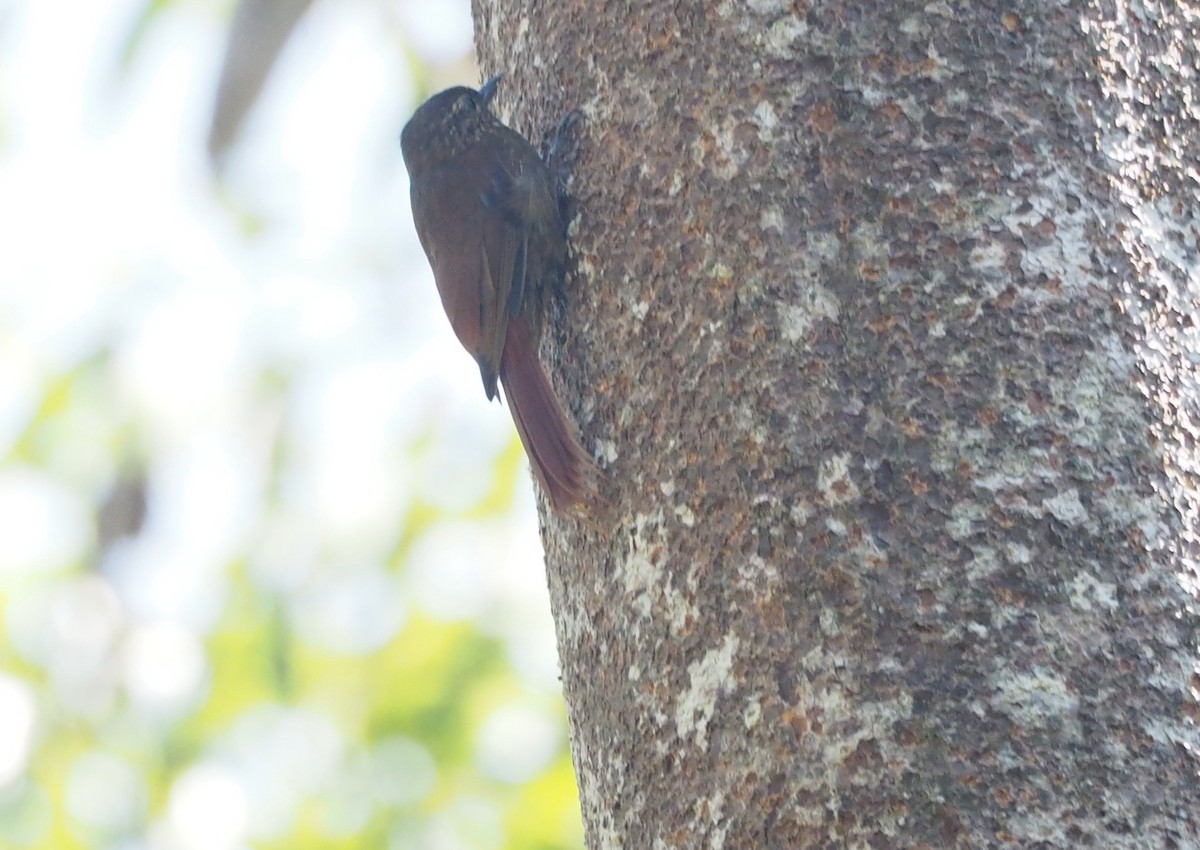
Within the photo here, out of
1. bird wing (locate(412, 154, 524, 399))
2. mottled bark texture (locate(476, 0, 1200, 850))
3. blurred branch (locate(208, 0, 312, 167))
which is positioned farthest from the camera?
blurred branch (locate(208, 0, 312, 167))

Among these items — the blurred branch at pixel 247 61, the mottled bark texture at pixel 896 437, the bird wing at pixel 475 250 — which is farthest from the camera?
the blurred branch at pixel 247 61

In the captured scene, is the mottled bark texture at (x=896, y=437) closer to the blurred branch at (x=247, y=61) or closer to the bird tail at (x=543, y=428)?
the bird tail at (x=543, y=428)

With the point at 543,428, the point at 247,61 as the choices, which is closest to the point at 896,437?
the point at 543,428

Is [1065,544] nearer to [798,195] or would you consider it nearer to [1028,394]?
[1028,394]

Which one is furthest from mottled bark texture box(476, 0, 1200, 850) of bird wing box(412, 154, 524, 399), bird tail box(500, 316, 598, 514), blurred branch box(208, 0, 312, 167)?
blurred branch box(208, 0, 312, 167)

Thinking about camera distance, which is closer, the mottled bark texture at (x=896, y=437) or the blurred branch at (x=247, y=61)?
the mottled bark texture at (x=896, y=437)

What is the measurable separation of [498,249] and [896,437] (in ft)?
5.33

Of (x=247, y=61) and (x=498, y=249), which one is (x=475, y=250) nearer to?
(x=498, y=249)

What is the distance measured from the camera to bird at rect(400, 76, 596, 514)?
7.69ft

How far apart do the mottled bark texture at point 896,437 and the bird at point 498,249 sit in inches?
4.6

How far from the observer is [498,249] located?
3.25m

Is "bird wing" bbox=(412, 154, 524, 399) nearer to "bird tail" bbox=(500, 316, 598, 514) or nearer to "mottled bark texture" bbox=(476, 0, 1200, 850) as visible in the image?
"bird tail" bbox=(500, 316, 598, 514)

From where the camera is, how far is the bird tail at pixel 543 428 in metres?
2.17

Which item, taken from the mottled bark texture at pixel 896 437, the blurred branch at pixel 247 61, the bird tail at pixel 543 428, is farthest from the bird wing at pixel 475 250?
the blurred branch at pixel 247 61
